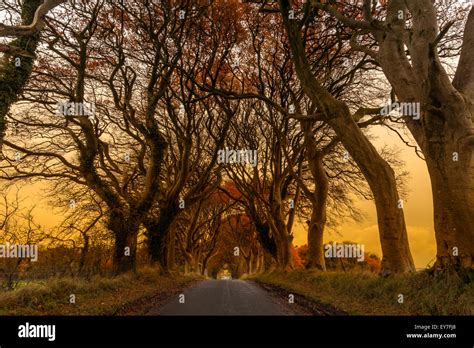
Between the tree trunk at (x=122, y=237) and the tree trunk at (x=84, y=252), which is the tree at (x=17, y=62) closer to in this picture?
the tree trunk at (x=84, y=252)

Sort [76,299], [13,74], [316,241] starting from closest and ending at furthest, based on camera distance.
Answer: [76,299] < [13,74] < [316,241]

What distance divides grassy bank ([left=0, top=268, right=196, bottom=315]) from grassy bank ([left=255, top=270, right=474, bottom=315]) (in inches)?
200

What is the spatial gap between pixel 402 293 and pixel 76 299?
775 cm

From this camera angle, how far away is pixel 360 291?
12.1 m

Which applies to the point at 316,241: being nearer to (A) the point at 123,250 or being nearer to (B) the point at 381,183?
(A) the point at 123,250

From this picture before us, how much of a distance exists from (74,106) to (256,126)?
11.3 m

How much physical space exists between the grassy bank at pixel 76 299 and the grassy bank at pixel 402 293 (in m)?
5.08

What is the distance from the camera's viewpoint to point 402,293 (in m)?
9.98

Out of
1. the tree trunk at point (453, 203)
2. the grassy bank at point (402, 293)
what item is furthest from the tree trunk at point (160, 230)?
the tree trunk at point (453, 203)

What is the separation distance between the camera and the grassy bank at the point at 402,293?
27.0ft

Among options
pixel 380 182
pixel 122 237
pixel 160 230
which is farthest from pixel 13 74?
pixel 160 230

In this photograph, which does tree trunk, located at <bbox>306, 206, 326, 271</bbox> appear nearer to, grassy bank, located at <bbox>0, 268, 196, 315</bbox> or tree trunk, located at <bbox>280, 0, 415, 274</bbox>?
tree trunk, located at <bbox>280, 0, 415, 274</bbox>

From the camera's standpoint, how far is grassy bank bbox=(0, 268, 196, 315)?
9.06m
